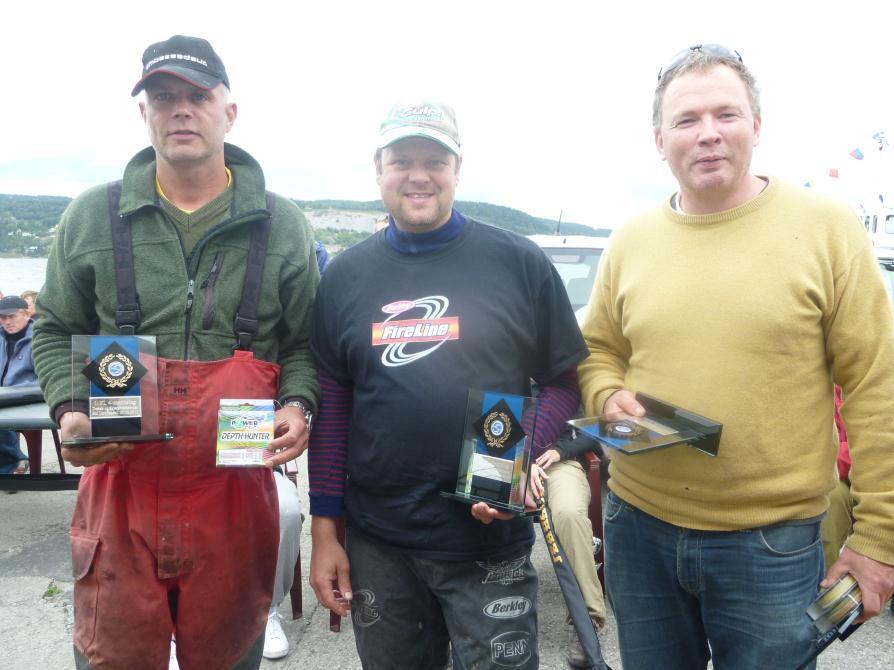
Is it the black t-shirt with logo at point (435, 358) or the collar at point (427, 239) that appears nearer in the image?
the black t-shirt with logo at point (435, 358)

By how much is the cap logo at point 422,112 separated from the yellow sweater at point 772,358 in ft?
2.54

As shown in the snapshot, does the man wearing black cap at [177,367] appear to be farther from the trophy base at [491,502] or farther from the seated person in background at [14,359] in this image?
the seated person in background at [14,359]

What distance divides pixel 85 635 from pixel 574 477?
7.96 feet

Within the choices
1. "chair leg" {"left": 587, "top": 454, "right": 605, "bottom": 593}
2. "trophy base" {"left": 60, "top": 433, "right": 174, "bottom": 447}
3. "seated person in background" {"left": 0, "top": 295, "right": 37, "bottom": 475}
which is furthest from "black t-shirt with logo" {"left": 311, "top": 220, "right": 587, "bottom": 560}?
"seated person in background" {"left": 0, "top": 295, "right": 37, "bottom": 475}

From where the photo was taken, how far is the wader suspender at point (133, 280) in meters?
1.97

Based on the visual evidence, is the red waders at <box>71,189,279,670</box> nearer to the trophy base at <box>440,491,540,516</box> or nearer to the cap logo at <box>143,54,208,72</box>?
the cap logo at <box>143,54,208,72</box>

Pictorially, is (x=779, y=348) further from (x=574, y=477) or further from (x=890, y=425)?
(x=574, y=477)

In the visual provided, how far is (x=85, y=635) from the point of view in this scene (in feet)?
6.64

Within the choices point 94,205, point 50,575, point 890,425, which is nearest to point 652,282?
point 890,425

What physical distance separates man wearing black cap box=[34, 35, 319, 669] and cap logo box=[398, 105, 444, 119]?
1.73 feet

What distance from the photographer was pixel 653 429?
1797mm

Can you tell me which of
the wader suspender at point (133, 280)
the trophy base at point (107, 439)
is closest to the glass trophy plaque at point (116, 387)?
the trophy base at point (107, 439)

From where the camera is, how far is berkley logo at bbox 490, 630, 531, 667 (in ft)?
6.26

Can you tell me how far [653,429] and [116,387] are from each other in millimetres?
1469
